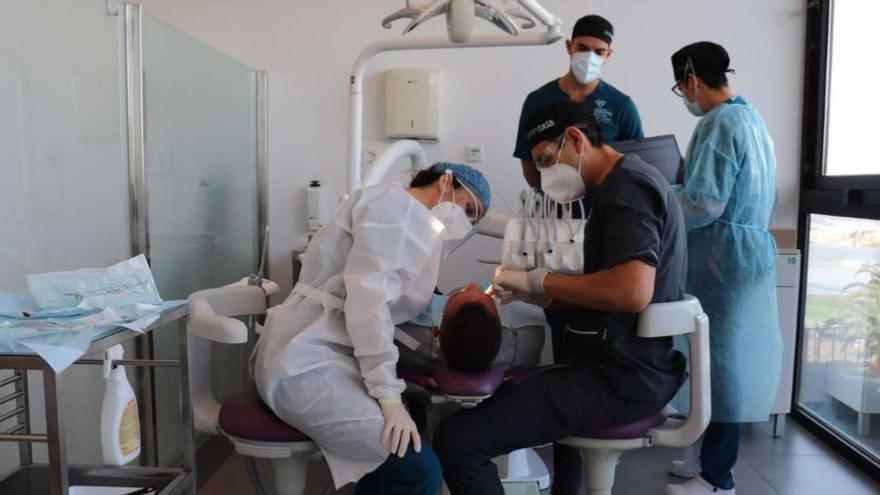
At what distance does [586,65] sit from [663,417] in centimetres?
119

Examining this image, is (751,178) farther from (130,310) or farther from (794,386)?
(130,310)

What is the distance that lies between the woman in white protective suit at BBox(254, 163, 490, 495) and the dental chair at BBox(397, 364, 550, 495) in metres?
0.10

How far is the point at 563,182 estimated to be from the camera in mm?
1452

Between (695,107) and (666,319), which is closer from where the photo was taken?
(666,319)

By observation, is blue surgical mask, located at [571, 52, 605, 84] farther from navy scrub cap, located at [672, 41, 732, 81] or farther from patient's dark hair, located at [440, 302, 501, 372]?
patient's dark hair, located at [440, 302, 501, 372]

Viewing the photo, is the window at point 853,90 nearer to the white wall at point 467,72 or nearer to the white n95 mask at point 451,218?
the white wall at point 467,72

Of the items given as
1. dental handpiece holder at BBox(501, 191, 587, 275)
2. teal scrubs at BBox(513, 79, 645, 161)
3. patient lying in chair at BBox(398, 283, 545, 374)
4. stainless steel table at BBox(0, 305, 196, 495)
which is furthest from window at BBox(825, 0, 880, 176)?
stainless steel table at BBox(0, 305, 196, 495)

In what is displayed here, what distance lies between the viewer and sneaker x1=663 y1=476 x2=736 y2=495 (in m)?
1.86

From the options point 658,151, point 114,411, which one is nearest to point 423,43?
point 658,151

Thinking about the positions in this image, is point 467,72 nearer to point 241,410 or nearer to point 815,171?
point 815,171

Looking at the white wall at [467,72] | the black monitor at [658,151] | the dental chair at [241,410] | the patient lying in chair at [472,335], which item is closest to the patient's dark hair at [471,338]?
the patient lying in chair at [472,335]

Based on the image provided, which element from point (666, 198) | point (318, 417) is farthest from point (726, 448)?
point (318, 417)

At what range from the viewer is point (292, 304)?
4.33 feet

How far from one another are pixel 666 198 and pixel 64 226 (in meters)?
1.42
